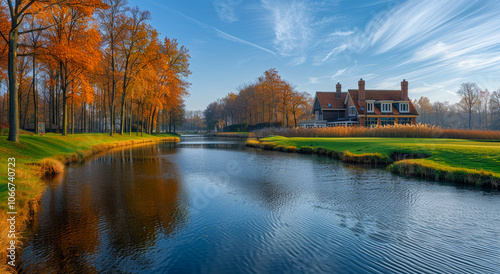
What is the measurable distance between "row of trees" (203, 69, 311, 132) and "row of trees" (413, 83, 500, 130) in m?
35.2

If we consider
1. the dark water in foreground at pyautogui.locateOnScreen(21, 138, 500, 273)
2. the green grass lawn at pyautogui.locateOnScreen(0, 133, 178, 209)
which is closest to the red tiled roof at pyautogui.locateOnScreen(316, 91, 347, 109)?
the green grass lawn at pyautogui.locateOnScreen(0, 133, 178, 209)

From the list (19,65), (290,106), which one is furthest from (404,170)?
(290,106)

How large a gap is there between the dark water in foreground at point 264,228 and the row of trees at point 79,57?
33.2 feet

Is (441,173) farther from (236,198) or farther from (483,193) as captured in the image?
(236,198)

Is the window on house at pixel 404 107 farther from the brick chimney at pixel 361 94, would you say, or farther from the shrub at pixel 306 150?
the shrub at pixel 306 150

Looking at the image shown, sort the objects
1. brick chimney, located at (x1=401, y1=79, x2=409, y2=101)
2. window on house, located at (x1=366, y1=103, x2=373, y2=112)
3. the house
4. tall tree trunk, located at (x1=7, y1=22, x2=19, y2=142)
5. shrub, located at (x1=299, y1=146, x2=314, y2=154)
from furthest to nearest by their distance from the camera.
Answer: brick chimney, located at (x1=401, y1=79, x2=409, y2=101) < window on house, located at (x1=366, y1=103, x2=373, y2=112) < the house < shrub, located at (x1=299, y1=146, x2=314, y2=154) < tall tree trunk, located at (x1=7, y1=22, x2=19, y2=142)

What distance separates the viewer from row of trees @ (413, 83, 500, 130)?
7106cm

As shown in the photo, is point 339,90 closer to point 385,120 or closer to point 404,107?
point 385,120

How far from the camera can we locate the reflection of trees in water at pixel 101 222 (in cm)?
479

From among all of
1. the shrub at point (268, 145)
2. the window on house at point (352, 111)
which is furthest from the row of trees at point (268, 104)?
the shrub at point (268, 145)

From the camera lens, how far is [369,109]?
45.5 meters

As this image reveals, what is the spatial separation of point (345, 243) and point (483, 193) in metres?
→ 7.34

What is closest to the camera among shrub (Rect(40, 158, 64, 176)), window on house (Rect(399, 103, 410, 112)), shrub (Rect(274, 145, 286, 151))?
shrub (Rect(40, 158, 64, 176))

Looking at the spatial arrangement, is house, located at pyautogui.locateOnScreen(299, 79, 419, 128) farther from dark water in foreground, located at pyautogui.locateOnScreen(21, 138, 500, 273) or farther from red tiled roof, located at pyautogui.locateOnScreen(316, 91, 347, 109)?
dark water in foreground, located at pyautogui.locateOnScreen(21, 138, 500, 273)
